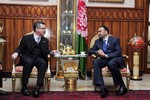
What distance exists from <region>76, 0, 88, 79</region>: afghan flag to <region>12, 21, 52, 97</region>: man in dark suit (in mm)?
1260

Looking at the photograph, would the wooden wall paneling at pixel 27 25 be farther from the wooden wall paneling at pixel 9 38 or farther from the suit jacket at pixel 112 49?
the suit jacket at pixel 112 49

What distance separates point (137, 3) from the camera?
21.4ft

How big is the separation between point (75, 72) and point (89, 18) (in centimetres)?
208

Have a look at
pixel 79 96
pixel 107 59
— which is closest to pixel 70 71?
pixel 79 96

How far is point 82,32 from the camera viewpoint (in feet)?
19.2

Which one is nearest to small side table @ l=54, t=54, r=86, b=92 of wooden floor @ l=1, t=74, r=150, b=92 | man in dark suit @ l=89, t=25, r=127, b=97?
wooden floor @ l=1, t=74, r=150, b=92

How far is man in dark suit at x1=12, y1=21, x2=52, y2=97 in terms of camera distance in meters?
4.43

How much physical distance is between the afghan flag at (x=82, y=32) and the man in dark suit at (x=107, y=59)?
94 centimetres

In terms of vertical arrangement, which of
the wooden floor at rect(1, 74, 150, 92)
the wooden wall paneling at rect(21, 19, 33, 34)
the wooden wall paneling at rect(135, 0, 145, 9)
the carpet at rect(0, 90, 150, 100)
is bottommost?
the carpet at rect(0, 90, 150, 100)

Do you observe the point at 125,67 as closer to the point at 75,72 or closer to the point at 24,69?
the point at 75,72

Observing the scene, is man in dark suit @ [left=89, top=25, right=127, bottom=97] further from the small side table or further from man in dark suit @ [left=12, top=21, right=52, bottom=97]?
man in dark suit @ [left=12, top=21, right=52, bottom=97]

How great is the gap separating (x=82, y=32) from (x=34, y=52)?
1.50 metres

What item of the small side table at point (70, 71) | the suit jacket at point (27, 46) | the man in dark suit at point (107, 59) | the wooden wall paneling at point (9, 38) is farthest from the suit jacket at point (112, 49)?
the wooden wall paneling at point (9, 38)

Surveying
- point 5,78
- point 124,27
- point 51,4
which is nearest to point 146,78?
point 124,27
